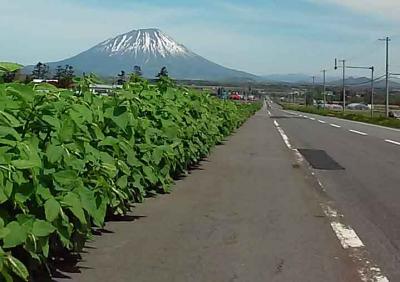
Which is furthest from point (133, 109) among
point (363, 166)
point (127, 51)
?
point (127, 51)

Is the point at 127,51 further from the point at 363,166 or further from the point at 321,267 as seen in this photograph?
the point at 321,267

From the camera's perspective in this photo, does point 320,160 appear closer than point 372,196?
No

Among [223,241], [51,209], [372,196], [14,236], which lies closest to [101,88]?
[223,241]

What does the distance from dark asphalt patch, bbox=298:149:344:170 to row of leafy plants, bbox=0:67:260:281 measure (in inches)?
291

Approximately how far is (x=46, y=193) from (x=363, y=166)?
12.0m

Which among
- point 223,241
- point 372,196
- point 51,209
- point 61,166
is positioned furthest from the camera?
point 372,196

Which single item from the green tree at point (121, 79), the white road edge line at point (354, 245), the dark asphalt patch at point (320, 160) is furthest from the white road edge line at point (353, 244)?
the dark asphalt patch at point (320, 160)

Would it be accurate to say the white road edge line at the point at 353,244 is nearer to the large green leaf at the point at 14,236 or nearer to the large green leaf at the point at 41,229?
the large green leaf at the point at 41,229

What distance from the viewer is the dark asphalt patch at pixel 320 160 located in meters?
15.7

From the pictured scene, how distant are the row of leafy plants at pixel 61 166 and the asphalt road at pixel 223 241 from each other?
350 mm

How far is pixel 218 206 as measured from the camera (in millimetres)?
9461

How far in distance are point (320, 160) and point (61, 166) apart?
42.1 feet

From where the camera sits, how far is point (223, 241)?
718 cm

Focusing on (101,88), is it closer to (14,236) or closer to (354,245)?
(354,245)
